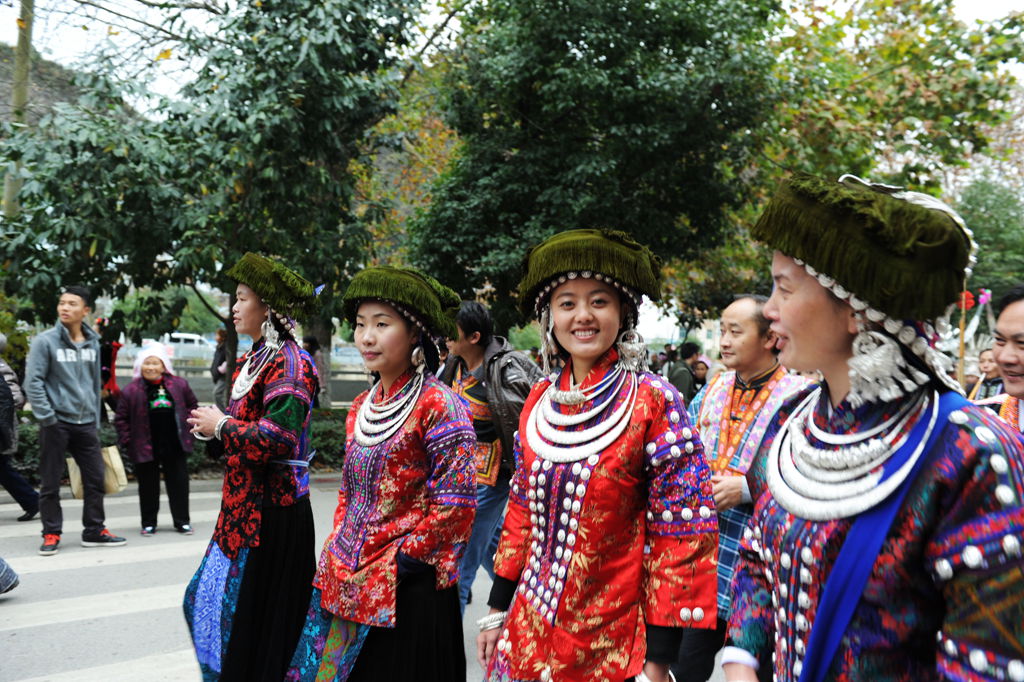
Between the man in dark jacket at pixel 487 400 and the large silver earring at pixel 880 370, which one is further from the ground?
the large silver earring at pixel 880 370

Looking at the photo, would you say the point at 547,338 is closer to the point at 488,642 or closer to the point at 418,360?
the point at 418,360

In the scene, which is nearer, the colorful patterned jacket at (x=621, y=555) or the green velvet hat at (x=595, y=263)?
the colorful patterned jacket at (x=621, y=555)

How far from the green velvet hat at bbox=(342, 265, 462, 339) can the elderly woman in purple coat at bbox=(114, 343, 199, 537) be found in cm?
502

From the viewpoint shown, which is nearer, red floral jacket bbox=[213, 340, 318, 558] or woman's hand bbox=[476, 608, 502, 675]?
woman's hand bbox=[476, 608, 502, 675]

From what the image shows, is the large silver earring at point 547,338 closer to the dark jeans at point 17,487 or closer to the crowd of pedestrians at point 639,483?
the crowd of pedestrians at point 639,483

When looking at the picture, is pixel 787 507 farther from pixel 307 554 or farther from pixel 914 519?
pixel 307 554

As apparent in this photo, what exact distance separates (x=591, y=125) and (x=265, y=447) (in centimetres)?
927

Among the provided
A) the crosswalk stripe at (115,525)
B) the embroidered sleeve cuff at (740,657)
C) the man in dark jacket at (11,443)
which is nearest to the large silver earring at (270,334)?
the embroidered sleeve cuff at (740,657)

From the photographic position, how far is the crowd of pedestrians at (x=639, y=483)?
1424mm

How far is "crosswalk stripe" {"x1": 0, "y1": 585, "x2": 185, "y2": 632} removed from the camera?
5.19m

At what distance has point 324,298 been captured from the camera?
10.6 meters

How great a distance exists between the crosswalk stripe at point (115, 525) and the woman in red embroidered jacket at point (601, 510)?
6008 millimetres

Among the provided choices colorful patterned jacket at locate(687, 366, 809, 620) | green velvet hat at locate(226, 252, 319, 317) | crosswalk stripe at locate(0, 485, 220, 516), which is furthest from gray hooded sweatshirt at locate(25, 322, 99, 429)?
colorful patterned jacket at locate(687, 366, 809, 620)

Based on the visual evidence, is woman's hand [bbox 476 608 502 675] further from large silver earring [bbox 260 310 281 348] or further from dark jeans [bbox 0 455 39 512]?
dark jeans [bbox 0 455 39 512]
